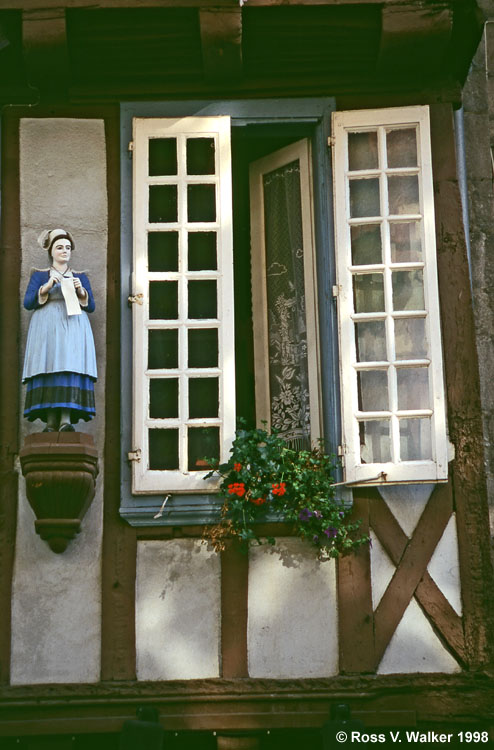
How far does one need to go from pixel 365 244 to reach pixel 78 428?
6.11ft

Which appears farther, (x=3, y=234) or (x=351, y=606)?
(x=3, y=234)

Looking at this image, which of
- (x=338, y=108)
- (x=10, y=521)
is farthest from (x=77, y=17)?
(x=10, y=521)

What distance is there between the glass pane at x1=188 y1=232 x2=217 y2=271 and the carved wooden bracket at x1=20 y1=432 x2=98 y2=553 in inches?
46.9

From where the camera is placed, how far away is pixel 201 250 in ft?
25.3

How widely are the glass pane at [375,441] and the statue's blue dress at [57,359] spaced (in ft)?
4.72

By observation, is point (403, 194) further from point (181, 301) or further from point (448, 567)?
point (448, 567)

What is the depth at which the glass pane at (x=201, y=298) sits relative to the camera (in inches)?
301

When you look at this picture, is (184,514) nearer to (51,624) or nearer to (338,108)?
(51,624)

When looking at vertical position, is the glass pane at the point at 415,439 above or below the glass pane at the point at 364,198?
below

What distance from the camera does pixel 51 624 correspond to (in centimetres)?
718

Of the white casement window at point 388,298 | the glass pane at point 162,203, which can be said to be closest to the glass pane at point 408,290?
the white casement window at point 388,298

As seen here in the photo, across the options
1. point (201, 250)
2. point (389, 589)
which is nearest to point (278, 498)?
point (389, 589)

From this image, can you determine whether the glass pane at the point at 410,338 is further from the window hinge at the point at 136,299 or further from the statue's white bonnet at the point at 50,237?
the statue's white bonnet at the point at 50,237

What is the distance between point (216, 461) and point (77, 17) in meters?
2.54
